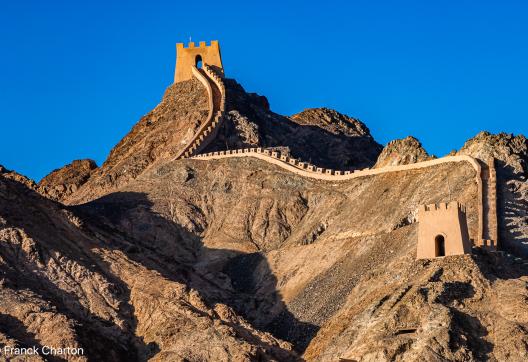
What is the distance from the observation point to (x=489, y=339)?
4193 inches

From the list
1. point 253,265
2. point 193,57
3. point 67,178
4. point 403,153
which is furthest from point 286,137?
point 253,265

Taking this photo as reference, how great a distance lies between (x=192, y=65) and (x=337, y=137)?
1401cm

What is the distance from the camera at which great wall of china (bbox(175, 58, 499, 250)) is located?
402 ft

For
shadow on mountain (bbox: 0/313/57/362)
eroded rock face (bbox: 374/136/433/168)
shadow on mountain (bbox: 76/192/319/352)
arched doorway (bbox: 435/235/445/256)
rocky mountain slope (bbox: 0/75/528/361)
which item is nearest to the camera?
rocky mountain slope (bbox: 0/75/528/361)

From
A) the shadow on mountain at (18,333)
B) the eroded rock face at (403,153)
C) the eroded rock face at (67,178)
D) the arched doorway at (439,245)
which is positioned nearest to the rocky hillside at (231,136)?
the eroded rock face at (67,178)

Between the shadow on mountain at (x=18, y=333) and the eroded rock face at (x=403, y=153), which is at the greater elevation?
the eroded rock face at (x=403, y=153)

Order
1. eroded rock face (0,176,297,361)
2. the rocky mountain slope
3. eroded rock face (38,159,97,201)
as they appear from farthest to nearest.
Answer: eroded rock face (38,159,97,201) < eroded rock face (0,176,297,361) < the rocky mountain slope

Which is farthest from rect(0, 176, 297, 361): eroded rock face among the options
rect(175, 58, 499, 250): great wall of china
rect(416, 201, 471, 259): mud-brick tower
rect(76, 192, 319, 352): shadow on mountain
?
rect(175, 58, 499, 250): great wall of china

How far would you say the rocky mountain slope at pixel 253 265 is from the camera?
361ft

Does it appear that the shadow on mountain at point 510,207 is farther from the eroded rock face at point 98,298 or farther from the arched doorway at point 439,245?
the eroded rock face at point 98,298

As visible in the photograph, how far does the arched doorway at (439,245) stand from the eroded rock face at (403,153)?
71.0 ft

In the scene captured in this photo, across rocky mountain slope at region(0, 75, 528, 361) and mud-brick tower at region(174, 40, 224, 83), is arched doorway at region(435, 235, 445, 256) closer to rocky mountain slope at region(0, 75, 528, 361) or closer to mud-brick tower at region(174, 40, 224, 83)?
rocky mountain slope at region(0, 75, 528, 361)

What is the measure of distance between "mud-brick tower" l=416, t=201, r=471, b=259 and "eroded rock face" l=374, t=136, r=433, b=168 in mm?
20985

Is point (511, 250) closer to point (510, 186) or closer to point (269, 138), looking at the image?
point (510, 186)
